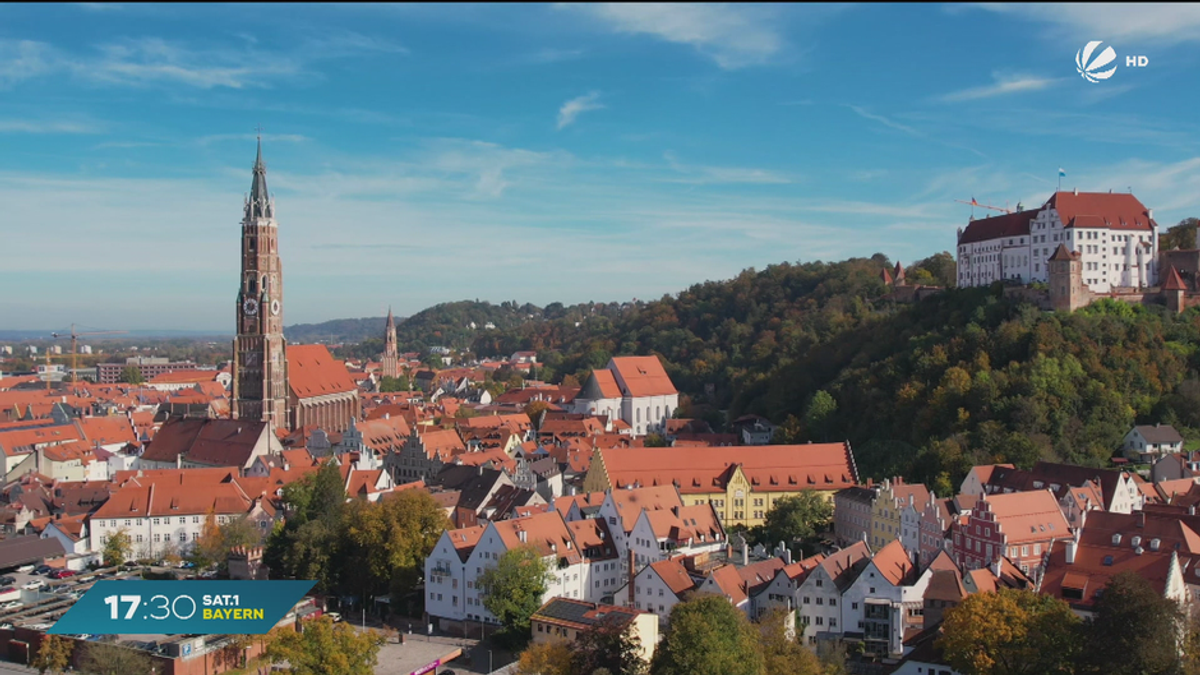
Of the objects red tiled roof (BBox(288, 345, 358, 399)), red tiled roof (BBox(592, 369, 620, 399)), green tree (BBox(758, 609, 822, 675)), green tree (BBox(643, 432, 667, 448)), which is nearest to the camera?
green tree (BBox(758, 609, 822, 675))

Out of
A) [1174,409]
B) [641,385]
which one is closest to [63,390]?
[641,385]

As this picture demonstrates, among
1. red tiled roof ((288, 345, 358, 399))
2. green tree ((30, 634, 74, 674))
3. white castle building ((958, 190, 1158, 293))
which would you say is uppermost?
white castle building ((958, 190, 1158, 293))

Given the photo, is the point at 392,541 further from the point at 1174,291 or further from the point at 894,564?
the point at 1174,291

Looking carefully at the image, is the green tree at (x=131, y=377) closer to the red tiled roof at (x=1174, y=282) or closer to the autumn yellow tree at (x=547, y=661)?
the red tiled roof at (x=1174, y=282)

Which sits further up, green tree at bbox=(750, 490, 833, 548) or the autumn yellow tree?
green tree at bbox=(750, 490, 833, 548)

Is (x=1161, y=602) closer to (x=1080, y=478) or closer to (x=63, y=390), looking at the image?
(x=1080, y=478)

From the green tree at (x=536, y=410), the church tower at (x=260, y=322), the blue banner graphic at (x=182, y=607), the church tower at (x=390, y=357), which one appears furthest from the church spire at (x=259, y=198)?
the church tower at (x=390, y=357)

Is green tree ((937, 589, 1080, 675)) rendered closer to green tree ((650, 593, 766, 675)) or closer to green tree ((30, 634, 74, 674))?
A: green tree ((650, 593, 766, 675))

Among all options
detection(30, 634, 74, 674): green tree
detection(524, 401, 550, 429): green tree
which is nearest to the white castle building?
detection(524, 401, 550, 429): green tree
